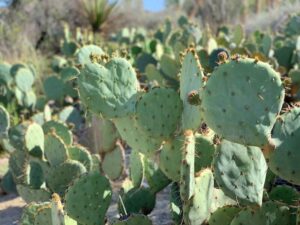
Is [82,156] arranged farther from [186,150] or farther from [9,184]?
[186,150]

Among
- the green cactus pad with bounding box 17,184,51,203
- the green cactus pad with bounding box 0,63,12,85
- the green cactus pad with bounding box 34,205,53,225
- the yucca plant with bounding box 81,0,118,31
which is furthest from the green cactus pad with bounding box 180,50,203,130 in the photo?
the yucca plant with bounding box 81,0,118,31

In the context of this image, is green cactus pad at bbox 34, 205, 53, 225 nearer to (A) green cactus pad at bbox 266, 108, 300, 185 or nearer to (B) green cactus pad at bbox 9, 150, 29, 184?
(A) green cactus pad at bbox 266, 108, 300, 185

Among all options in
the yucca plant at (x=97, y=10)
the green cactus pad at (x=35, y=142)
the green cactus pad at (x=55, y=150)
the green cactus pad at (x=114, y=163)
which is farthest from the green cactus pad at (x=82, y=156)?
the yucca plant at (x=97, y=10)

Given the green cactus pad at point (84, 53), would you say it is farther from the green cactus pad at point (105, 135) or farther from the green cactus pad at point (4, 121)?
the green cactus pad at point (4, 121)

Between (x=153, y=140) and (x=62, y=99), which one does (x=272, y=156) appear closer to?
(x=153, y=140)

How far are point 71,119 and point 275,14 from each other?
42.0ft

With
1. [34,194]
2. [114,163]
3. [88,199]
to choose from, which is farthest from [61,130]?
[88,199]

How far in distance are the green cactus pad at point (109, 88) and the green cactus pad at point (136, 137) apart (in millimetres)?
121

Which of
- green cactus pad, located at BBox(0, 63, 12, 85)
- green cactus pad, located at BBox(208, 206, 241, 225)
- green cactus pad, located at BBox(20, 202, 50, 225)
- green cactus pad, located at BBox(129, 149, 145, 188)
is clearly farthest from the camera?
green cactus pad, located at BBox(0, 63, 12, 85)

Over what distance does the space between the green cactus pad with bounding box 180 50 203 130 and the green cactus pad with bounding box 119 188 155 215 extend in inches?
25.7

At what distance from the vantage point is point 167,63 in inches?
264

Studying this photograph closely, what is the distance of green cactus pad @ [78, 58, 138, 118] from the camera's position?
3055mm

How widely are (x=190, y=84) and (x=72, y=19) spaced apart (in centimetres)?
1538

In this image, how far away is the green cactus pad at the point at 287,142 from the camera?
2492mm
